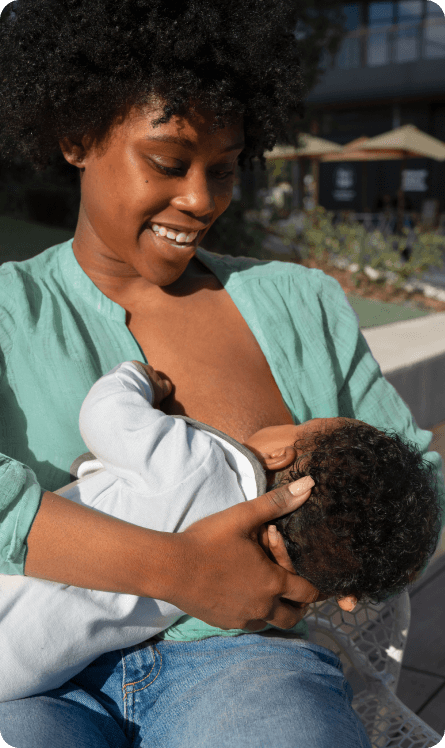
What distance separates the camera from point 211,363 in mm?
2025

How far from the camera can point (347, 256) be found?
10.5 metres

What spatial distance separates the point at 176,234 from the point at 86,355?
41 centimetres

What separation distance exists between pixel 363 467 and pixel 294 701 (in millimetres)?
510

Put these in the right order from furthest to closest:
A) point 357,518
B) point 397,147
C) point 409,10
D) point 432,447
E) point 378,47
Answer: point 409,10, point 378,47, point 397,147, point 432,447, point 357,518

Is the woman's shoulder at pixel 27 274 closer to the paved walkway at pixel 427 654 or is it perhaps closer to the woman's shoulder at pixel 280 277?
the woman's shoulder at pixel 280 277

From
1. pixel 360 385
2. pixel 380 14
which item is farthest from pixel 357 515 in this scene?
pixel 380 14

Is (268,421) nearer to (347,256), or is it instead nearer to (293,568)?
(293,568)

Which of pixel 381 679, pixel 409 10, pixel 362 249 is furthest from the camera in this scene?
pixel 409 10

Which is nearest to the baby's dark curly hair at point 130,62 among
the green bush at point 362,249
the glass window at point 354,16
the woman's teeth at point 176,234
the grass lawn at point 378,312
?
the woman's teeth at point 176,234

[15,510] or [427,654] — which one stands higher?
[15,510]

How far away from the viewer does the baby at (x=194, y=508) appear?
1.48 meters

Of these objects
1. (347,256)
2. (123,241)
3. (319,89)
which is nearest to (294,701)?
(123,241)

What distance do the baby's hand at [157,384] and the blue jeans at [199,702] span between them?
0.60m

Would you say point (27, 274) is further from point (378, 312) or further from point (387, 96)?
point (387, 96)
